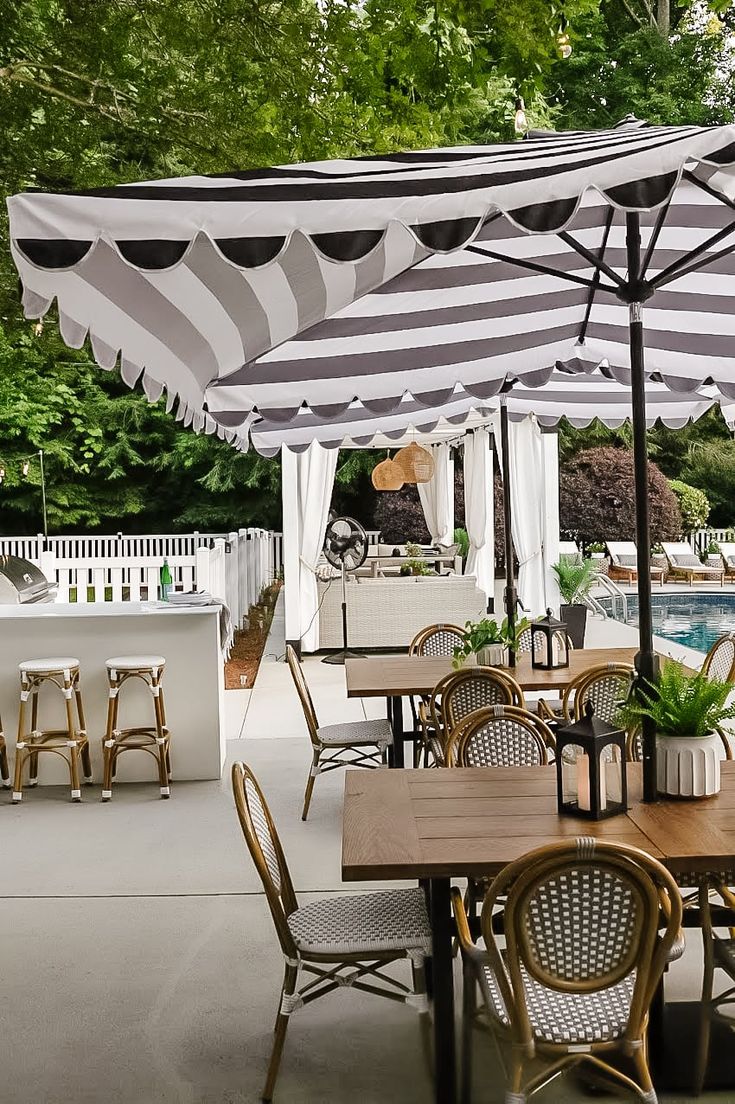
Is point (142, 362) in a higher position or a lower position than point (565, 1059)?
higher

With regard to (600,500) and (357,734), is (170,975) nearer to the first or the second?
(357,734)

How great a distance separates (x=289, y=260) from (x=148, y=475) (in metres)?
25.0

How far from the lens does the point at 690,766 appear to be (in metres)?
3.16

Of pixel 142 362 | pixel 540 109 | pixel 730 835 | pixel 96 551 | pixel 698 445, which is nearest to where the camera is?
pixel 730 835

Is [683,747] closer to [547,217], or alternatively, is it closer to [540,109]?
[547,217]

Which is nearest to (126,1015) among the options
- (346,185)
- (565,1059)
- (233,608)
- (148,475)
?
(565,1059)

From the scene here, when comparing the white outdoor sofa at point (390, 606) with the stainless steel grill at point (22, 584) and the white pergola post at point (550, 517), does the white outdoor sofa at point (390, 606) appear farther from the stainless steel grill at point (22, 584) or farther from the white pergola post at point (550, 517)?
the stainless steel grill at point (22, 584)

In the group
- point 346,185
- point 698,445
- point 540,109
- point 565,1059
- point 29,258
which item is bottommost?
point 565,1059

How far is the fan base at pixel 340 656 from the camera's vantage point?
11.2 m

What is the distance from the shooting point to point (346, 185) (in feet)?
8.30

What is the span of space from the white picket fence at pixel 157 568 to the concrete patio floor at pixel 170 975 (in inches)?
194

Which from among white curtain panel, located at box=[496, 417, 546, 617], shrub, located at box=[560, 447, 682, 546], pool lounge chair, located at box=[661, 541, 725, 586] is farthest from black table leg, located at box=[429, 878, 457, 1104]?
shrub, located at box=[560, 447, 682, 546]

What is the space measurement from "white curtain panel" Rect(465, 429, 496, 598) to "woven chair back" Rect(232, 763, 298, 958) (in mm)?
11183

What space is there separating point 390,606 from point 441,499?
23.1 ft
